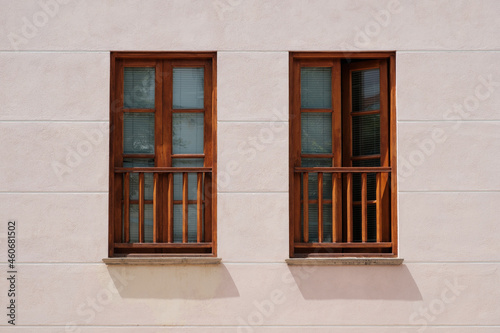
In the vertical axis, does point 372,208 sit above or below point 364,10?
below

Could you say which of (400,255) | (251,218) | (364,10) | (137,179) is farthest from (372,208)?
(137,179)

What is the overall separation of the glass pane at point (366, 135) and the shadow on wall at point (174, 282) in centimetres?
208

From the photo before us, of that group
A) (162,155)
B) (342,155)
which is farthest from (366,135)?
(162,155)

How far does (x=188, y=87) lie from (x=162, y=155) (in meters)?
Answer: 0.84

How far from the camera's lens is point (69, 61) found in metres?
7.37

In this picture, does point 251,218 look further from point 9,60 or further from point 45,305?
point 9,60

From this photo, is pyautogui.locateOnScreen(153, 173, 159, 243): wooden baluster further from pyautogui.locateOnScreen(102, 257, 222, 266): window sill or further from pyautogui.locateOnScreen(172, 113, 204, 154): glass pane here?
pyautogui.locateOnScreen(172, 113, 204, 154): glass pane

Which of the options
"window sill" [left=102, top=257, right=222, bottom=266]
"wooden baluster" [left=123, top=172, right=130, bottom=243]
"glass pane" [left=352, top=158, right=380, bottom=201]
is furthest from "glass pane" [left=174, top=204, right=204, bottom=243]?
"glass pane" [left=352, top=158, right=380, bottom=201]

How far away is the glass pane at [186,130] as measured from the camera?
758cm

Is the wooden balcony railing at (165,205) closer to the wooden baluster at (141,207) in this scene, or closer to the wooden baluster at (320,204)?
the wooden baluster at (141,207)

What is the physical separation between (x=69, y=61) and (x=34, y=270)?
7.68 ft

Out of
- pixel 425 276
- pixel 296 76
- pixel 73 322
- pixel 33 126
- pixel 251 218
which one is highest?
pixel 296 76

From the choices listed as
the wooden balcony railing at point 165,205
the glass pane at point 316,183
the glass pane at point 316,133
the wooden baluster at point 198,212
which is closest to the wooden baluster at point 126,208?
the wooden balcony railing at point 165,205

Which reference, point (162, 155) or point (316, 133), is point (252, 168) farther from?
point (162, 155)
